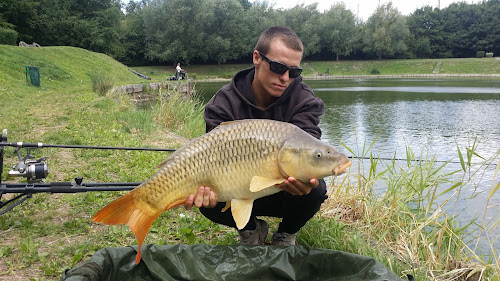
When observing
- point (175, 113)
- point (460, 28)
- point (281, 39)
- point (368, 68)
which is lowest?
point (175, 113)

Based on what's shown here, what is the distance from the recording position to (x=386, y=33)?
36.9 m

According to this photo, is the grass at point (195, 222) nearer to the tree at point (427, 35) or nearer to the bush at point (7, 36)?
the bush at point (7, 36)

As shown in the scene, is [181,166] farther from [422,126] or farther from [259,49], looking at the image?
[422,126]

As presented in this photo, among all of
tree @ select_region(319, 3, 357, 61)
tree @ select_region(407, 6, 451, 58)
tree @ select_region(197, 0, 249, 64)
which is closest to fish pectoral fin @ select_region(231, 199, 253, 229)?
tree @ select_region(197, 0, 249, 64)

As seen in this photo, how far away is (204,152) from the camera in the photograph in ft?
4.49

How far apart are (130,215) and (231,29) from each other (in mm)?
33290

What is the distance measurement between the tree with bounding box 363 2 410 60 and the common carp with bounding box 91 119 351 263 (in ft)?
122

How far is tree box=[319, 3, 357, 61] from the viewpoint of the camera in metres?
37.2

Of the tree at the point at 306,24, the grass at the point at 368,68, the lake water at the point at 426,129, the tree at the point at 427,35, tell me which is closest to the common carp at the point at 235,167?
the lake water at the point at 426,129

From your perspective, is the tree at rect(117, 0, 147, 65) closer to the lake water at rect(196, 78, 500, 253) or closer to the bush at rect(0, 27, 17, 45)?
the bush at rect(0, 27, 17, 45)

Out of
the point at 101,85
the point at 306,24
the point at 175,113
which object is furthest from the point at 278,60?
the point at 306,24

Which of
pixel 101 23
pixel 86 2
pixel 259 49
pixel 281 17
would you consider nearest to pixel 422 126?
pixel 259 49

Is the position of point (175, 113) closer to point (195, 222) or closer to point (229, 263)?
point (195, 222)

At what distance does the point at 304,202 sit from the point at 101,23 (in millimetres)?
28594
